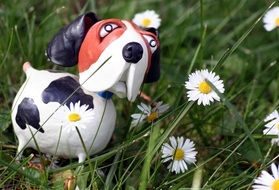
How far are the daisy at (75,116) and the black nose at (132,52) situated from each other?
0.48ft

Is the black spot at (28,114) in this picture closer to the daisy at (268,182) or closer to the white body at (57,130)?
the white body at (57,130)

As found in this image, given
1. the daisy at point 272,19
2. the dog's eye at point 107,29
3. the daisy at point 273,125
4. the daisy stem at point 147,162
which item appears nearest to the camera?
the daisy stem at point 147,162

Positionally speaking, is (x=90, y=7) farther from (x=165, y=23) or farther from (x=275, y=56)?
(x=275, y=56)

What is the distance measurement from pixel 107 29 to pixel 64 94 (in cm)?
17

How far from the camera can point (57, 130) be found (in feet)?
4.50

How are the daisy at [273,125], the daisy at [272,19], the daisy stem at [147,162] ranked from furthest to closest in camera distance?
the daisy at [272,19] → the daisy at [273,125] → the daisy stem at [147,162]

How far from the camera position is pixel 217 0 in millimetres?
2328

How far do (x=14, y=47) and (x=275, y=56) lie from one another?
0.85m

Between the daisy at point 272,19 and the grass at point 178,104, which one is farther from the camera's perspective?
the daisy at point 272,19

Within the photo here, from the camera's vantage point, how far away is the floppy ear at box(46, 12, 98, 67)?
55.8 inches

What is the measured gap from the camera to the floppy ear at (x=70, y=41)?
142 centimetres

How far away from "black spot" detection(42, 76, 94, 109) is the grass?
5.2 inches

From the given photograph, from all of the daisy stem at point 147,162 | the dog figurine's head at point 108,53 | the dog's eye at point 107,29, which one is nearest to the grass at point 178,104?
the daisy stem at point 147,162

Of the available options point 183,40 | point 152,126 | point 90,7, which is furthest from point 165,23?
point 152,126
